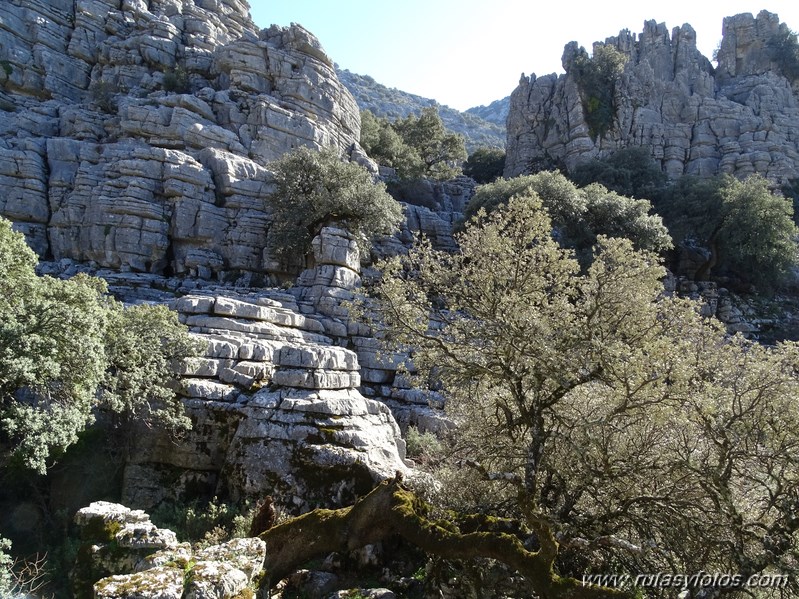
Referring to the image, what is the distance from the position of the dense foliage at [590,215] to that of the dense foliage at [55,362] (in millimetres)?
22781

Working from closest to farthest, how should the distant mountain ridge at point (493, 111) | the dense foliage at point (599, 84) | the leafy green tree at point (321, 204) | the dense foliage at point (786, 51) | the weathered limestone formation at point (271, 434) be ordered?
1. the weathered limestone formation at point (271, 434)
2. the leafy green tree at point (321, 204)
3. the dense foliage at point (599, 84)
4. the dense foliage at point (786, 51)
5. the distant mountain ridge at point (493, 111)

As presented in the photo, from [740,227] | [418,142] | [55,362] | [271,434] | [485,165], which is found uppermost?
[485,165]

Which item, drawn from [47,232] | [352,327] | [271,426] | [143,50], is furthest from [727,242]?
[143,50]

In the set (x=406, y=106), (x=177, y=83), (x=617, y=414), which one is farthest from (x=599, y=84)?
(x=406, y=106)

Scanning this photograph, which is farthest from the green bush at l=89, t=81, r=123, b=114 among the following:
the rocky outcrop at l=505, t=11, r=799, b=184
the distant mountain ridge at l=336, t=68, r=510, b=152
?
the distant mountain ridge at l=336, t=68, r=510, b=152

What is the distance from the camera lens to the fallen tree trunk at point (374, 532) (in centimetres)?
780

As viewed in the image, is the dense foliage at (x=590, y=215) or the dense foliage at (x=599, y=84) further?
the dense foliage at (x=599, y=84)

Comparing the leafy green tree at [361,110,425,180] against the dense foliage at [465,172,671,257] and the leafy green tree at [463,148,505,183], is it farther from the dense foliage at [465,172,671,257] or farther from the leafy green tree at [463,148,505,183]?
the dense foliage at [465,172,671,257]

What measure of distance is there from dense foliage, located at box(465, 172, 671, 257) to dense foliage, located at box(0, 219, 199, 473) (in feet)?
74.7

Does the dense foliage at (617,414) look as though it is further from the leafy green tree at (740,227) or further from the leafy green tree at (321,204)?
the leafy green tree at (740,227)

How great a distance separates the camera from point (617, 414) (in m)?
8.43

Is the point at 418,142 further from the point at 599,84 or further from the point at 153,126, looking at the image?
the point at 153,126

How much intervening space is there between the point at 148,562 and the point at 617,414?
7769 millimetres

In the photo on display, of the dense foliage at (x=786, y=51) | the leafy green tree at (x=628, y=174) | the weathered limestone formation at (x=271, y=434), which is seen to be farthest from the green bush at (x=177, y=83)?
the dense foliage at (x=786, y=51)
